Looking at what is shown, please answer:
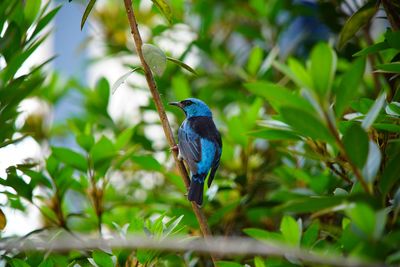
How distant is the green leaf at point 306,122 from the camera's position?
100 cm

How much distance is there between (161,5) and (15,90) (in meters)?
0.42

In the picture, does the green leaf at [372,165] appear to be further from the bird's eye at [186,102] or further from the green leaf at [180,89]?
the green leaf at [180,89]

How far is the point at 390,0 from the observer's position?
62.9 inches

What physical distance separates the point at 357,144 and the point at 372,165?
54mm

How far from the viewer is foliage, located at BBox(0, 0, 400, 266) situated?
1.03 metres

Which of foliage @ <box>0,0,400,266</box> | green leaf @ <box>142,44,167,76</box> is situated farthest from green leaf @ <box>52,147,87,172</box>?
green leaf @ <box>142,44,167,76</box>

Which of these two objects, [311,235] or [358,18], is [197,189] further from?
[358,18]

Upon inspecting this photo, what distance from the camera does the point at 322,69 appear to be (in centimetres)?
101

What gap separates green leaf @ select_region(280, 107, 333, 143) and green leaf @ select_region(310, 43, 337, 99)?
0.05 meters

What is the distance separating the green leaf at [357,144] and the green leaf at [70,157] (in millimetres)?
997

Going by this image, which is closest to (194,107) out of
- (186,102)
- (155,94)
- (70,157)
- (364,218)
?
(186,102)

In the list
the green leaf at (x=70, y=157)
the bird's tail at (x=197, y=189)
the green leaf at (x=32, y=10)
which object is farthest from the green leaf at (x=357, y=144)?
the green leaf at (x=32, y=10)

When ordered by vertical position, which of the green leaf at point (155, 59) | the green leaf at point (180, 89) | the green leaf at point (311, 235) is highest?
the green leaf at point (155, 59)

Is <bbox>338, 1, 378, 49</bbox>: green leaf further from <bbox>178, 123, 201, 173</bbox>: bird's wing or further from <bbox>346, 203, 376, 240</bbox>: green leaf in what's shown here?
<bbox>346, 203, 376, 240</bbox>: green leaf
